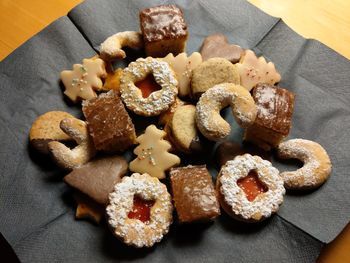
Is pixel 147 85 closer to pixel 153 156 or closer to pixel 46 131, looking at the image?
pixel 153 156

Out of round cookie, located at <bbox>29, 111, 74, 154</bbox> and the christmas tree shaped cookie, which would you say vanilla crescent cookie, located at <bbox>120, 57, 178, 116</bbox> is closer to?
the christmas tree shaped cookie

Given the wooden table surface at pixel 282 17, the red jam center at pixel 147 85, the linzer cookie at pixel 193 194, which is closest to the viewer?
the linzer cookie at pixel 193 194

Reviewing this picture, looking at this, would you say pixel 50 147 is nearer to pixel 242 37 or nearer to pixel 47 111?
pixel 47 111

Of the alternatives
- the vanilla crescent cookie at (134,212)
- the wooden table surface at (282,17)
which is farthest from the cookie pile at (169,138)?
the wooden table surface at (282,17)

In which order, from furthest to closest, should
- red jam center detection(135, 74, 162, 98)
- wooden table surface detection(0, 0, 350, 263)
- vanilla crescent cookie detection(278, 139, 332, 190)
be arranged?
wooden table surface detection(0, 0, 350, 263) < red jam center detection(135, 74, 162, 98) < vanilla crescent cookie detection(278, 139, 332, 190)

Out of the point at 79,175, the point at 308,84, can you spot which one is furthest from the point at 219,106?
the point at 79,175

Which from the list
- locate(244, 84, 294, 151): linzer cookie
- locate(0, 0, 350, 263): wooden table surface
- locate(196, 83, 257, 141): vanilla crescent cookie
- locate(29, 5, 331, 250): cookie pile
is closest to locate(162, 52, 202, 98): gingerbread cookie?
locate(29, 5, 331, 250): cookie pile

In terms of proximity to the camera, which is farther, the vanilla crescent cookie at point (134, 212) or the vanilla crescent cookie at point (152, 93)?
the vanilla crescent cookie at point (152, 93)

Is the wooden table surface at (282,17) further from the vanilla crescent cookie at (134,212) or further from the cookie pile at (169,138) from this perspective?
the vanilla crescent cookie at (134,212)
